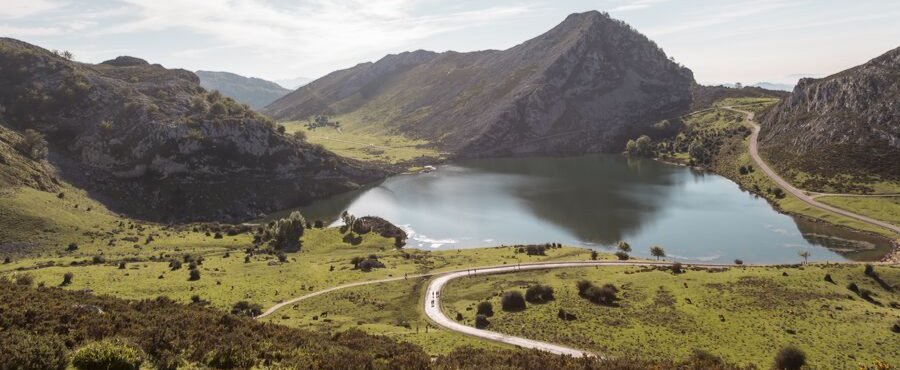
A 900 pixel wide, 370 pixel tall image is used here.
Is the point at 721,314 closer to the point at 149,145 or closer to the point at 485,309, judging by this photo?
the point at 485,309

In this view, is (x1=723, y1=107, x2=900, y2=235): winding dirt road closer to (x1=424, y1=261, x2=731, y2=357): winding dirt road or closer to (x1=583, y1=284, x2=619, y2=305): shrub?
(x1=424, y1=261, x2=731, y2=357): winding dirt road

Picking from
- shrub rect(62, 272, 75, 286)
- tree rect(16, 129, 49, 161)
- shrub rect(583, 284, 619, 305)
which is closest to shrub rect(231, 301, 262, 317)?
shrub rect(62, 272, 75, 286)

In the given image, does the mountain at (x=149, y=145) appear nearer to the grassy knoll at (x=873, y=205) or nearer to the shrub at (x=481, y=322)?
the shrub at (x=481, y=322)

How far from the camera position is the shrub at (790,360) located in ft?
156

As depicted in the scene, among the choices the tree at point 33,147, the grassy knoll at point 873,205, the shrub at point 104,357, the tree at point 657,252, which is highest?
the tree at point 33,147

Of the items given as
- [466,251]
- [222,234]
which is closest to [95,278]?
[222,234]

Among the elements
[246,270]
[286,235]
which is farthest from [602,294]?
[286,235]

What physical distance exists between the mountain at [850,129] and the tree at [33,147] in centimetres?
23033

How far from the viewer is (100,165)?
518ft

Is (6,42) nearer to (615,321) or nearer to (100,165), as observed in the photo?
(100,165)

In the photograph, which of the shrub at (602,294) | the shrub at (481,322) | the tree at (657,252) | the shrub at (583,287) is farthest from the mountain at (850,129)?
the shrub at (481,322)

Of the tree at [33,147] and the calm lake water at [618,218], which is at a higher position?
the tree at [33,147]

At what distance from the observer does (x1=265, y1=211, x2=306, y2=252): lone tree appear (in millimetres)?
118125

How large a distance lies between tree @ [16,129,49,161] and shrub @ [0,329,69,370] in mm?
147765
